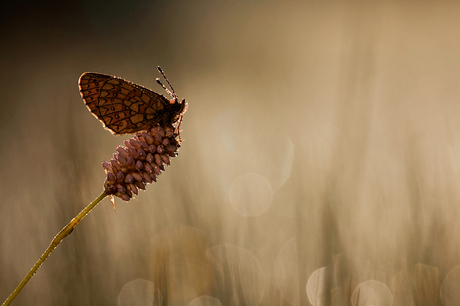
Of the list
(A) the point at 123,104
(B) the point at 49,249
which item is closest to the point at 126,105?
(A) the point at 123,104

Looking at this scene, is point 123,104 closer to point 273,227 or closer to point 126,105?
point 126,105

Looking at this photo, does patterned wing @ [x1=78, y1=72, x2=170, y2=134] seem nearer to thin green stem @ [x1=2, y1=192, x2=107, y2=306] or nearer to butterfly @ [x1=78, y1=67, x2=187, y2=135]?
butterfly @ [x1=78, y1=67, x2=187, y2=135]

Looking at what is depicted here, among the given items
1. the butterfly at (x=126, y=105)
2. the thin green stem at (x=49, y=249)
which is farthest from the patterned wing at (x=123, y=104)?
the thin green stem at (x=49, y=249)

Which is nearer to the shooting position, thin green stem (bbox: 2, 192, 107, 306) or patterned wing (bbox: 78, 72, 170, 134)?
thin green stem (bbox: 2, 192, 107, 306)

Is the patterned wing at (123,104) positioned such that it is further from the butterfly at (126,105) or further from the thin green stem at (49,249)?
the thin green stem at (49,249)

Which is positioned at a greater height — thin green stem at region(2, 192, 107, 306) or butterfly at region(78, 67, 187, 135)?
butterfly at region(78, 67, 187, 135)

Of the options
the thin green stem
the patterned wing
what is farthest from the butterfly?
the thin green stem

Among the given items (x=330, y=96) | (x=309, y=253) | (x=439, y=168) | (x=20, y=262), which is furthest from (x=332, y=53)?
(x=20, y=262)

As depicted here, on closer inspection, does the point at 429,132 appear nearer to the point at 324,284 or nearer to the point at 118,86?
the point at 324,284
